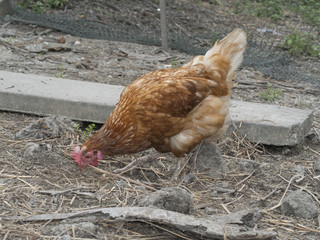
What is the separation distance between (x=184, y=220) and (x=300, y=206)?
3.35ft

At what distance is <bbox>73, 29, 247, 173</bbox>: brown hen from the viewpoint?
410cm

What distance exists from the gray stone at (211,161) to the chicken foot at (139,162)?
39 centimetres

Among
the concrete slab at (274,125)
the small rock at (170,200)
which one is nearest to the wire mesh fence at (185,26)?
the concrete slab at (274,125)

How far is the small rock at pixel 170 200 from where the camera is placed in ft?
11.2

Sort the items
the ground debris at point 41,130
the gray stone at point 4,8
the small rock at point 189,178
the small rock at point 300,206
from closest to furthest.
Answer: the small rock at point 300,206 → the small rock at point 189,178 → the ground debris at point 41,130 → the gray stone at point 4,8

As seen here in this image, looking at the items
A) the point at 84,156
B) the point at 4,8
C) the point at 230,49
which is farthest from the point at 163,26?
the point at 84,156

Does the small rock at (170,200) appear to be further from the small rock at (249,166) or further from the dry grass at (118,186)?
the small rock at (249,166)

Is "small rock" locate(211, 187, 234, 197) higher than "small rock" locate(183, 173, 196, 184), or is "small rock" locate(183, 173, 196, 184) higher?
"small rock" locate(211, 187, 234, 197)

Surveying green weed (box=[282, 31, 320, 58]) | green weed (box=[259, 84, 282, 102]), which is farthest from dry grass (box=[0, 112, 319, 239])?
green weed (box=[282, 31, 320, 58])

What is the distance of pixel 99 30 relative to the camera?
8.11 metres

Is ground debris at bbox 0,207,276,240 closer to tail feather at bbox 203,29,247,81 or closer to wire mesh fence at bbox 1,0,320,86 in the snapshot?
tail feather at bbox 203,29,247,81

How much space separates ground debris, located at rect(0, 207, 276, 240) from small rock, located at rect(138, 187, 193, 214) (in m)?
0.24

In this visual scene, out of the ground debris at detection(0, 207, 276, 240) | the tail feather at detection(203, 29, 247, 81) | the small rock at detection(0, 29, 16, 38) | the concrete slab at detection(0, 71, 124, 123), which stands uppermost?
the tail feather at detection(203, 29, 247, 81)

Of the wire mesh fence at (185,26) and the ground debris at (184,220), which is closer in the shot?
the ground debris at (184,220)
